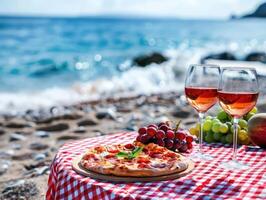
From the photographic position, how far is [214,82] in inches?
90.0

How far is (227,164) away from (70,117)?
6587 millimetres

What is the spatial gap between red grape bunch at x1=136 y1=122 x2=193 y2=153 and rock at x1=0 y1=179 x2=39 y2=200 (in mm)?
2032

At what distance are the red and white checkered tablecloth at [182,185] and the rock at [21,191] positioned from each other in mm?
2009

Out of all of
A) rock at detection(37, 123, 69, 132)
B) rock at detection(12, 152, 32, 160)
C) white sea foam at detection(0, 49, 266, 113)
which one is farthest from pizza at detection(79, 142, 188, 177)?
white sea foam at detection(0, 49, 266, 113)

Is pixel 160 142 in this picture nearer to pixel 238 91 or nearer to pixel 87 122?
pixel 238 91

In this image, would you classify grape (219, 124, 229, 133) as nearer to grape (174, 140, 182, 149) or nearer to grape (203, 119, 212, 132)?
grape (203, 119, 212, 132)

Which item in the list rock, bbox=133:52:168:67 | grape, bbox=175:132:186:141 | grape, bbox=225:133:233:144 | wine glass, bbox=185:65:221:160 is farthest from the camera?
rock, bbox=133:52:168:67

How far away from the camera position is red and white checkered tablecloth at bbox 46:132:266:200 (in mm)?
1835

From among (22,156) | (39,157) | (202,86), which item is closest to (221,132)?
(202,86)

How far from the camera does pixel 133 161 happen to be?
6.91ft

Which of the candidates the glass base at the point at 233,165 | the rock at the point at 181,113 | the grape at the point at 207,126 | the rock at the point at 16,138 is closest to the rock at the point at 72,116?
the rock at the point at 16,138

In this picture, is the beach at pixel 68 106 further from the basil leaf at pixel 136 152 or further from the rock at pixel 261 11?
the rock at pixel 261 11

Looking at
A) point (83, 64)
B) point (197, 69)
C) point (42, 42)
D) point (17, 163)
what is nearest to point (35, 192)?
point (17, 163)

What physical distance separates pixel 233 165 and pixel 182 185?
366 millimetres
